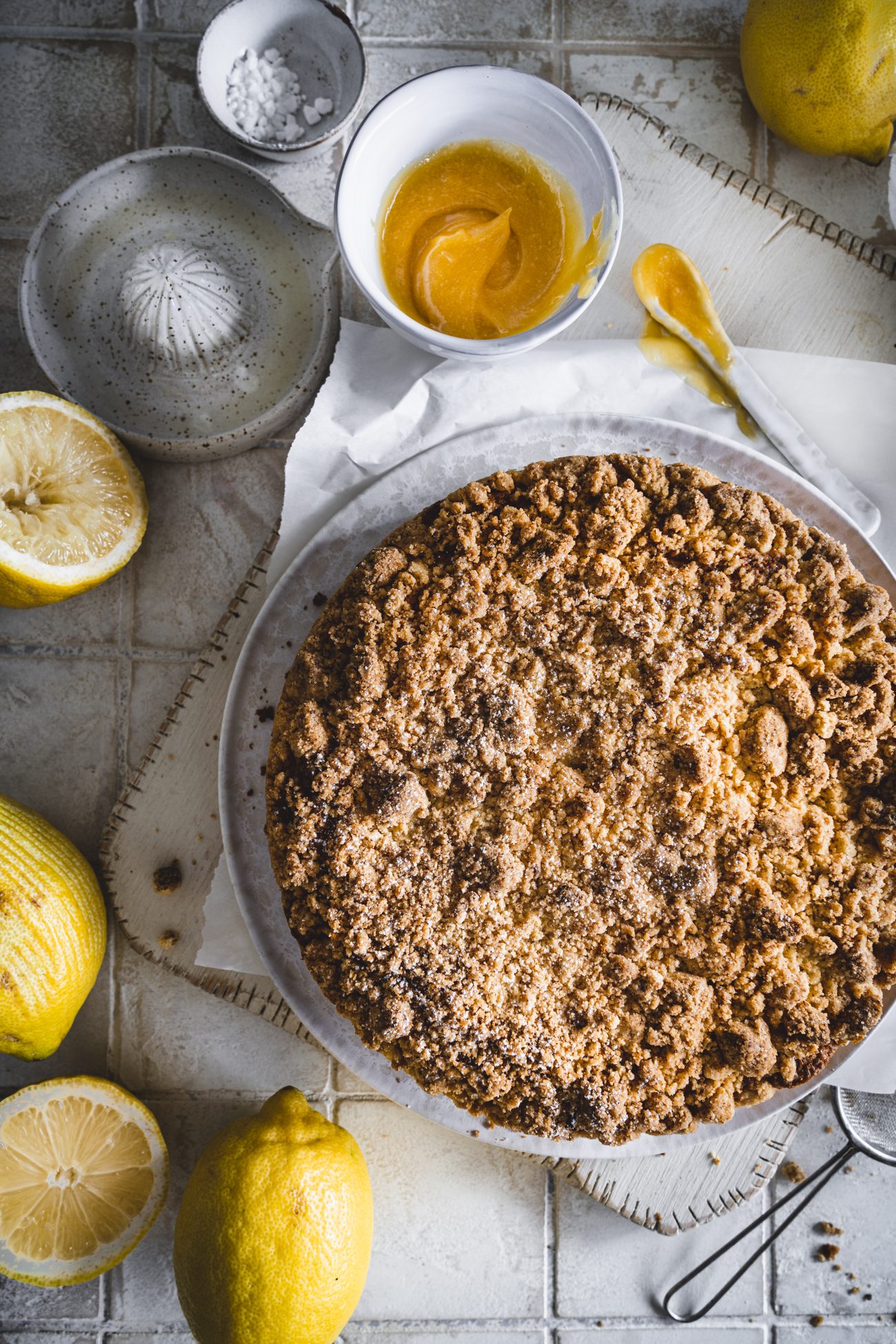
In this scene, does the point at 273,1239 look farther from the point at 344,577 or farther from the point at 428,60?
the point at 428,60

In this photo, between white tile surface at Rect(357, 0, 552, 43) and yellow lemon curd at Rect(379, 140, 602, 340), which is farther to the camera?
white tile surface at Rect(357, 0, 552, 43)

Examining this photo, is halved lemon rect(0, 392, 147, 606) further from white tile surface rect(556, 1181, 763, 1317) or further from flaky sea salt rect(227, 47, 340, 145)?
white tile surface rect(556, 1181, 763, 1317)

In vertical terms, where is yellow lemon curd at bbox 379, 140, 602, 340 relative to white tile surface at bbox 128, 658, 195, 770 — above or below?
above

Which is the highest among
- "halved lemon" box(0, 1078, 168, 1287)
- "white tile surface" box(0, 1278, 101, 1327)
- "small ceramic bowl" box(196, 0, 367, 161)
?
"small ceramic bowl" box(196, 0, 367, 161)

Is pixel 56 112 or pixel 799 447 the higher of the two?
pixel 56 112

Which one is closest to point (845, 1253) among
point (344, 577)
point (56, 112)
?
point (344, 577)

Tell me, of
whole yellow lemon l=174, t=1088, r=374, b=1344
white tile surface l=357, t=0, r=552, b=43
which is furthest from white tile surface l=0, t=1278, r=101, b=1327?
white tile surface l=357, t=0, r=552, b=43
